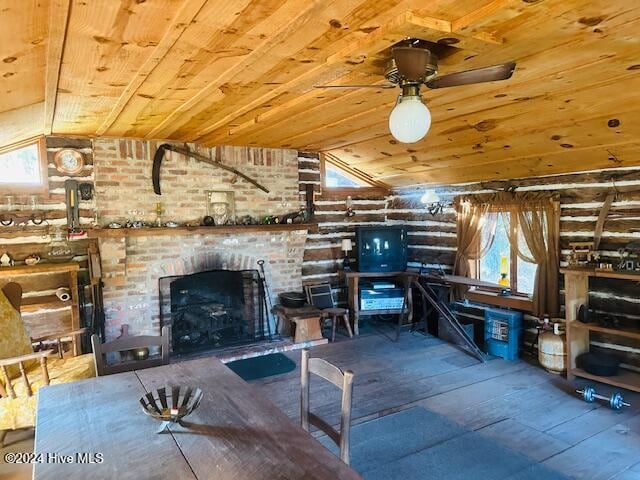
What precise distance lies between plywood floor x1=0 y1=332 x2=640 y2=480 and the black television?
1235 millimetres

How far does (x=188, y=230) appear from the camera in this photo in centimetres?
521

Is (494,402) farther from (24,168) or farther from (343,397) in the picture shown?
(24,168)

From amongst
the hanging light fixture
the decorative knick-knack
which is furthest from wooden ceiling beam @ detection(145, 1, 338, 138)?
the decorative knick-knack

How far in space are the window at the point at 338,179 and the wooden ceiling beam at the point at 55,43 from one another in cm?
399

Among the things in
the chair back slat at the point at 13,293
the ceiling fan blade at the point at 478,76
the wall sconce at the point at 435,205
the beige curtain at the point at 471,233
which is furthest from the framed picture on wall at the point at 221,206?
the ceiling fan blade at the point at 478,76

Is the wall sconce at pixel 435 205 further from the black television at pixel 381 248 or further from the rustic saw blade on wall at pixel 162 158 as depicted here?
the rustic saw blade on wall at pixel 162 158

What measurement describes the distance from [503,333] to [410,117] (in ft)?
12.4

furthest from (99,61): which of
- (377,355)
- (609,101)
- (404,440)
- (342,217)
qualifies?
(342,217)

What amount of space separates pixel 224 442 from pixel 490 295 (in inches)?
182

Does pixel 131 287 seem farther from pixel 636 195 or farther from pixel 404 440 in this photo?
pixel 636 195

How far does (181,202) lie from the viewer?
17.7ft

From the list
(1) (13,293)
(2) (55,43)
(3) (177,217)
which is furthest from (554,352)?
(1) (13,293)

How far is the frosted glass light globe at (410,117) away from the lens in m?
2.30

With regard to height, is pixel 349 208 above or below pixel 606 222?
above
